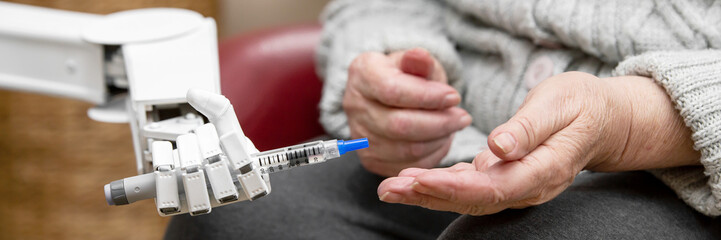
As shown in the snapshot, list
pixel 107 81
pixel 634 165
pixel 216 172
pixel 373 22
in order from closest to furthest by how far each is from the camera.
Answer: pixel 216 172, pixel 634 165, pixel 107 81, pixel 373 22

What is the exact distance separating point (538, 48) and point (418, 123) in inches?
6.5

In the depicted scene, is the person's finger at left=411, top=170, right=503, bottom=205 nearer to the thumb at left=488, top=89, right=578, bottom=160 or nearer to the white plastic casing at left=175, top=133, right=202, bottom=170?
the thumb at left=488, top=89, right=578, bottom=160

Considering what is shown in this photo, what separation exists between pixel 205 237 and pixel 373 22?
331 mm

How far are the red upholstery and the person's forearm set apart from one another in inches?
16.4

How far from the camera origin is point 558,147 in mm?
364

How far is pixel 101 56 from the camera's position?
52 cm

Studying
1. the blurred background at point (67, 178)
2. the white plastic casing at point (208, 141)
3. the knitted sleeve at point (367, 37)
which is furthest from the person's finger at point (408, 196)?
the blurred background at point (67, 178)

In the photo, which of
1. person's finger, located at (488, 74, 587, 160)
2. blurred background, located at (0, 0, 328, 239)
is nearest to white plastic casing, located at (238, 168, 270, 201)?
person's finger, located at (488, 74, 587, 160)

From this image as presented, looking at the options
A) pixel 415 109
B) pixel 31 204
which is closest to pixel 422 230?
pixel 415 109

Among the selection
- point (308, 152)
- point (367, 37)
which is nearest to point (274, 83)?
point (367, 37)

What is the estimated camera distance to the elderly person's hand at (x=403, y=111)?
52cm

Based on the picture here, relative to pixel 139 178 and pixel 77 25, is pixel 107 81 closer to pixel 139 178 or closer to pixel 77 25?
pixel 77 25

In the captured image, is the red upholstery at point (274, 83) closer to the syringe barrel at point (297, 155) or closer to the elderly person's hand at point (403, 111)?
the elderly person's hand at point (403, 111)

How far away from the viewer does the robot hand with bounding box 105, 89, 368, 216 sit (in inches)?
13.1
